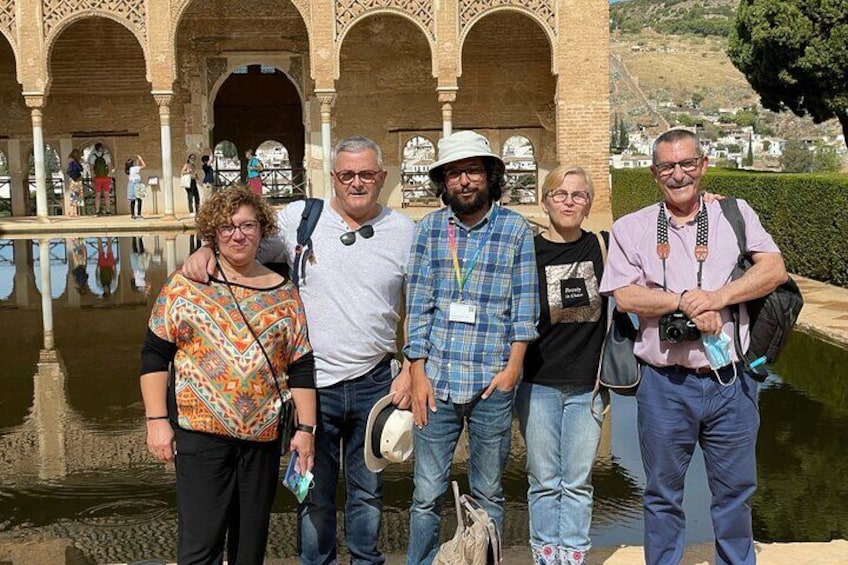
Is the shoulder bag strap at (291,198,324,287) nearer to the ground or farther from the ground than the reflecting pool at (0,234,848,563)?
farther from the ground

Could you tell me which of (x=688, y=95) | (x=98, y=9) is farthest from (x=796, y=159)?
(x=688, y=95)

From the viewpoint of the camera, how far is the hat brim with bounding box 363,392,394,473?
3.07m

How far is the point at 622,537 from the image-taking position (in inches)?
155

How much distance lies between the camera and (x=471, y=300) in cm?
302

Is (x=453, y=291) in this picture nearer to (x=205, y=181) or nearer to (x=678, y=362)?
(x=678, y=362)

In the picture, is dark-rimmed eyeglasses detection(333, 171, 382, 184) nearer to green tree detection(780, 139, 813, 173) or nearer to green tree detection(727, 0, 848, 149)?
green tree detection(727, 0, 848, 149)

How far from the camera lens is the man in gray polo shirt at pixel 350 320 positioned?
313 centimetres

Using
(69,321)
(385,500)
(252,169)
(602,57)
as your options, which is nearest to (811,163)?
(602,57)

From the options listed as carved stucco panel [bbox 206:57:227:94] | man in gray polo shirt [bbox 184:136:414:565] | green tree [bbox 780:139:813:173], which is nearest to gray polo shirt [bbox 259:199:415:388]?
man in gray polo shirt [bbox 184:136:414:565]

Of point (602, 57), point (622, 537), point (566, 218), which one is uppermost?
point (602, 57)

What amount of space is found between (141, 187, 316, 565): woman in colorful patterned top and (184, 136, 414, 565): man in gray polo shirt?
215 millimetres

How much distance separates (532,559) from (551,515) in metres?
0.41

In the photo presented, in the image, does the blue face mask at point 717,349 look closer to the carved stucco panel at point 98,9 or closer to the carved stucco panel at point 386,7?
the carved stucco panel at point 386,7

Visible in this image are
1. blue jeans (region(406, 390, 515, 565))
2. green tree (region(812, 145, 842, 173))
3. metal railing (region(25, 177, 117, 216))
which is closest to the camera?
blue jeans (region(406, 390, 515, 565))
